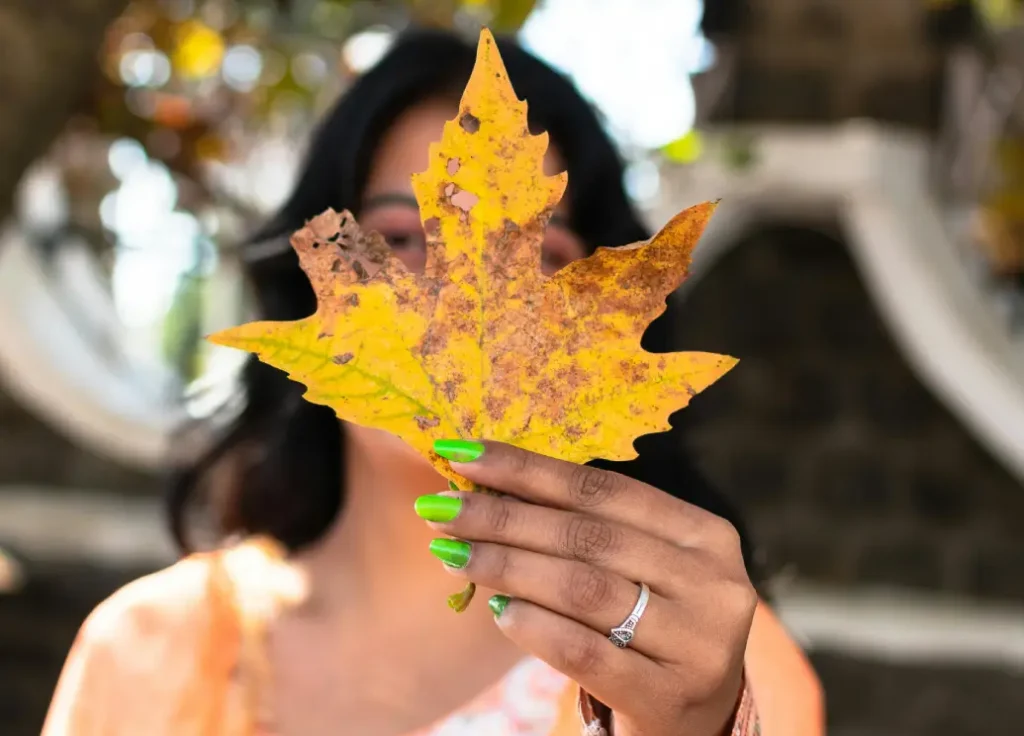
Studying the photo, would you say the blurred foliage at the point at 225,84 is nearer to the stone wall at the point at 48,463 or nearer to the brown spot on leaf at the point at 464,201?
the stone wall at the point at 48,463

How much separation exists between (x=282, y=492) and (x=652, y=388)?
743mm

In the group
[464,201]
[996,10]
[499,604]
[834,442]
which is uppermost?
[996,10]

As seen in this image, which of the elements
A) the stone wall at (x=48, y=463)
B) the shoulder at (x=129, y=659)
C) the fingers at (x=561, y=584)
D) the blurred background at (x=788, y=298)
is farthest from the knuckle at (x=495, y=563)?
the stone wall at (x=48, y=463)

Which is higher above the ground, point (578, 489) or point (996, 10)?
point (996, 10)

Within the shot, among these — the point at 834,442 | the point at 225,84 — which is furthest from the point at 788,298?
the point at 225,84

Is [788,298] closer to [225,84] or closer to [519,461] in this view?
[225,84]

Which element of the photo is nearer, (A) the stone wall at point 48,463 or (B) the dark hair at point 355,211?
(B) the dark hair at point 355,211

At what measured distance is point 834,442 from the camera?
2.71 metres

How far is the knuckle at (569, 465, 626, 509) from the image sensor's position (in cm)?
53

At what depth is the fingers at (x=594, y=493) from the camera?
0.50 m

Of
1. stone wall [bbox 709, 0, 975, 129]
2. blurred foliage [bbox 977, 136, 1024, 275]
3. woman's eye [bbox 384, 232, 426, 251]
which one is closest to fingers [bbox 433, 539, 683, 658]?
woman's eye [bbox 384, 232, 426, 251]

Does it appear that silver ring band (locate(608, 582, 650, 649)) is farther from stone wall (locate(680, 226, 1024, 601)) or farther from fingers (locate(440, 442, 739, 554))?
stone wall (locate(680, 226, 1024, 601))

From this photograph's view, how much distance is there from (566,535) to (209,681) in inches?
25.7

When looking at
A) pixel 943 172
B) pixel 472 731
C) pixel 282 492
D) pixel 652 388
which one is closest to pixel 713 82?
pixel 943 172
